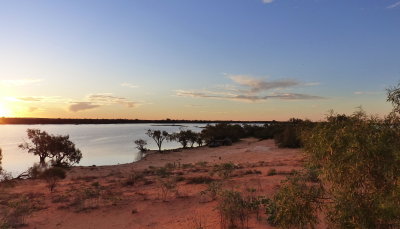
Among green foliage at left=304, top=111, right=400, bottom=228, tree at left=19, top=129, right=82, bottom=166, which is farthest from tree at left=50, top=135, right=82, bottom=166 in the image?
green foliage at left=304, top=111, right=400, bottom=228

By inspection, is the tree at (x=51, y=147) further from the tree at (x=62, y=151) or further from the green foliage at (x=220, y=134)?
the green foliage at (x=220, y=134)

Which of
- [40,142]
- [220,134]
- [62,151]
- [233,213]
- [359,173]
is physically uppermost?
[359,173]

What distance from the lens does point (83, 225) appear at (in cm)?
1449

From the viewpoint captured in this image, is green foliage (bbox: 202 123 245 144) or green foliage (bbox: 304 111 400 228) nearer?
green foliage (bbox: 304 111 400 228)

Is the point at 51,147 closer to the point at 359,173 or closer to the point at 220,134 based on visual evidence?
the point at 359,173

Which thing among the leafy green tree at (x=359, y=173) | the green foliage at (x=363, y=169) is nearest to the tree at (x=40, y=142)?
the leafy green tree at (x=359, y=173)

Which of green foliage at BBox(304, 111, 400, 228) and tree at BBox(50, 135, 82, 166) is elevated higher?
green foliage at BBox(304, 111, 400, 228)

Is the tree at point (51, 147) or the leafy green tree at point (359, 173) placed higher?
the leafy green tree at point (359, 173)

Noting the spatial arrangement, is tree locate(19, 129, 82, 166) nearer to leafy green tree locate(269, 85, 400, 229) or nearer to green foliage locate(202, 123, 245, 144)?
green foliage locate(202, 123, 245, 144)

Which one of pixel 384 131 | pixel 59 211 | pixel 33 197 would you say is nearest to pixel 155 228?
pixel 59 211

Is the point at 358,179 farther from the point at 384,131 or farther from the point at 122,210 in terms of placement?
the point at 122,210

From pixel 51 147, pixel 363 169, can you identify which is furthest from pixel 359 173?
pixel 51 147

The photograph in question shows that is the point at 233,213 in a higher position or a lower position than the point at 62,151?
higher

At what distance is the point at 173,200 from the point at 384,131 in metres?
13.6
